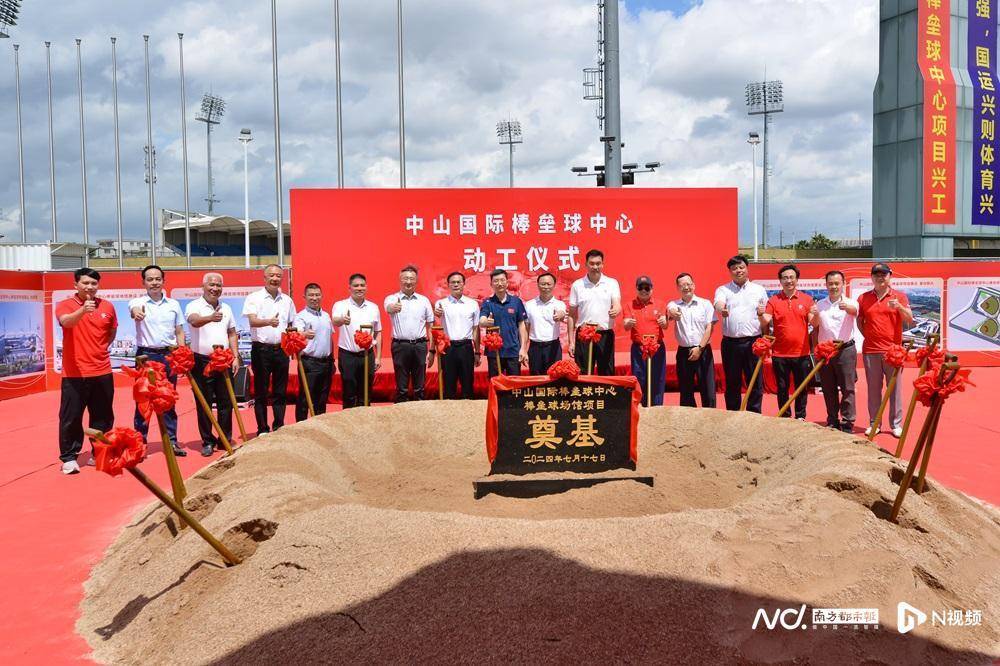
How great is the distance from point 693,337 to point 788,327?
0.74 meters

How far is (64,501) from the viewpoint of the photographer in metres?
4.07

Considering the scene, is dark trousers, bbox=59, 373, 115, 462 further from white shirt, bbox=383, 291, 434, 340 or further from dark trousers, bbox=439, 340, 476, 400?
dark trousers, bbox=439, 340, 476, 400

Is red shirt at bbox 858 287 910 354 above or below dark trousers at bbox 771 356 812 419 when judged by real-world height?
above

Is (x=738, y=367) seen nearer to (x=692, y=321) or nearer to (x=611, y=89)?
(x=692, y=321)

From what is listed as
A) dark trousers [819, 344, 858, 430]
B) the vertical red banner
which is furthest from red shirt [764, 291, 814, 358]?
the vertical red banner

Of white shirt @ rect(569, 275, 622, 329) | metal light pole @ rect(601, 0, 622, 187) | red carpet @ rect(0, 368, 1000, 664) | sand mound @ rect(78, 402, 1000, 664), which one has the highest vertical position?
metal light pole @ rect(601, 0, 622, 187)

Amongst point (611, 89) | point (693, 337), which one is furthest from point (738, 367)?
Result: point (611, 89)

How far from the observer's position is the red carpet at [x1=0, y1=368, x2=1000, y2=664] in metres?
2.51

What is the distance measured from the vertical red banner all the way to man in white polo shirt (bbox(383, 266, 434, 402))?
14827 millimetres

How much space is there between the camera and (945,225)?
1576 centimetres

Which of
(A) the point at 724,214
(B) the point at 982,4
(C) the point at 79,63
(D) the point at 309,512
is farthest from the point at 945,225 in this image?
(C) the point at 79,63

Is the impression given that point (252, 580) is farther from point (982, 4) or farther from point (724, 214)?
point (982, 4)

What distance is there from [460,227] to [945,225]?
13.0 meters

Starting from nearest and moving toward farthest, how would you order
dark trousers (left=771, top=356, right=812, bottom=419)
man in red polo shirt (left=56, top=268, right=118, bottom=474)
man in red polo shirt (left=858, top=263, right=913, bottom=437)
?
man in red polo shirt (left=56, top=268, right=118, bottom=474) < man in red polo shirt (left=858, top=263, right=913, bottom=437) < dark trousers (left=771, top=356, right=812, bottom=419)
